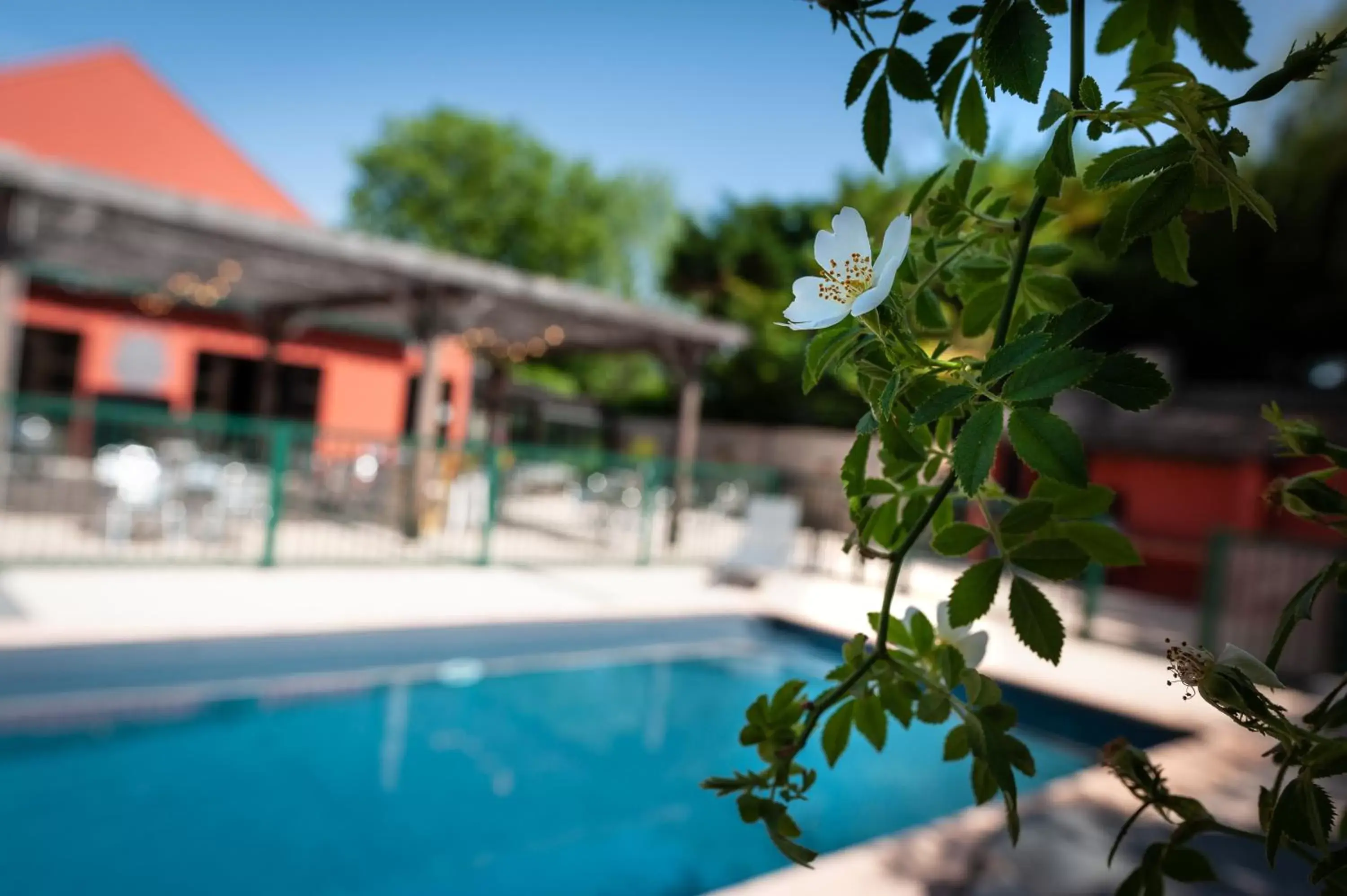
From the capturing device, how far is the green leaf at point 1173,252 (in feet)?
2.37

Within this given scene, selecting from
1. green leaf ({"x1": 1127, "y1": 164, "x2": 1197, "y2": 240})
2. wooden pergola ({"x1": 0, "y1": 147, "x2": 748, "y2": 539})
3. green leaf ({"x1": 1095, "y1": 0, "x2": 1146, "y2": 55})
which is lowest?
green leaf ({"x1": 1127, "y1": 164, "x2": 1197, "y2": 240})

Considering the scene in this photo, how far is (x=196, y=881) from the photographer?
3.14m

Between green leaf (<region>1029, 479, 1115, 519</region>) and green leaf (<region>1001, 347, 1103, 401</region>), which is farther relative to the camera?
green leaf (<region>1029, 479, 1115, 519</region>)

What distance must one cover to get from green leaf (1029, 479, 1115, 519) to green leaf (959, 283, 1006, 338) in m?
0.17

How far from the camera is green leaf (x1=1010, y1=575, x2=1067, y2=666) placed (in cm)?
67

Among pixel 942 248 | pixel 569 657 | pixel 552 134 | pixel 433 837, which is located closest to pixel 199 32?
pixel 552 134

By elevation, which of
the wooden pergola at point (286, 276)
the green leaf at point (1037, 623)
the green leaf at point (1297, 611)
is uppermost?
the wooden pergola at point (286, 276)

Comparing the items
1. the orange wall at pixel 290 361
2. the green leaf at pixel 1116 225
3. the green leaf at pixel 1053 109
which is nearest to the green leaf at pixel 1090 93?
the green leaf at pixel 1053 109

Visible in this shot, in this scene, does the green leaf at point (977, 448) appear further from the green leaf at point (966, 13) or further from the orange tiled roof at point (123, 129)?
the orange tiled roof at point (123, 129)

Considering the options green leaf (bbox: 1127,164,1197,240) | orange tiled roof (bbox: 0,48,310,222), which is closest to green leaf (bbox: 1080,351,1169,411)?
green leaf (bbox: 1127,164,1197,240)

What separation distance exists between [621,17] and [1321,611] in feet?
50.6

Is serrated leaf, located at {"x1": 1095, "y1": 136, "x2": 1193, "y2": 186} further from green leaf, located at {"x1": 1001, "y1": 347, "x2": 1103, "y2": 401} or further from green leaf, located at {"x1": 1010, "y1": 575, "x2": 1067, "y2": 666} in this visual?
green leaf, located at {"x1": 1010, "y1": 575, "x2": 1067, "y2": 666}

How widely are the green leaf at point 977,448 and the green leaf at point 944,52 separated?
1.34 ft

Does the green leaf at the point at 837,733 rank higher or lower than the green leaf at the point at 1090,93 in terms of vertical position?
lower
